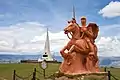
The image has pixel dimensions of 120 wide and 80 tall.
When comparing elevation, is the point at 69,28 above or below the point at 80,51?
above

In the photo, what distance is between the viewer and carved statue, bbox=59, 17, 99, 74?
13.0 meters

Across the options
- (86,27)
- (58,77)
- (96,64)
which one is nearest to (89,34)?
(86,27)

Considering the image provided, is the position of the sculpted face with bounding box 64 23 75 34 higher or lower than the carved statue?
higher

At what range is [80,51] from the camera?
13039mm

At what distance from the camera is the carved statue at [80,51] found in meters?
13.0

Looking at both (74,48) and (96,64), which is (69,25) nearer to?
(74,48)

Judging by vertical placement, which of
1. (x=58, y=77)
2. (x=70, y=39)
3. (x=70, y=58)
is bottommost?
(x=58, y=77)

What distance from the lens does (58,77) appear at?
1316cm

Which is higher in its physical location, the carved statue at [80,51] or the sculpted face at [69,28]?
the sculpted face at [69,28]

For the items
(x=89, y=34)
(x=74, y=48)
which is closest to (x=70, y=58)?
(x=74, y=48)

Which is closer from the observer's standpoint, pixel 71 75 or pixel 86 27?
pixel 71 75

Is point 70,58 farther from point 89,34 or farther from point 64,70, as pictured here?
point 89,34

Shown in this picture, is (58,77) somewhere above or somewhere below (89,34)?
below

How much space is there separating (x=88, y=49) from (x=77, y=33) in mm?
897
